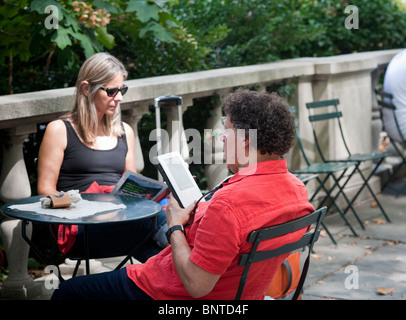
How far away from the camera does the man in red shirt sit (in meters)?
2.64

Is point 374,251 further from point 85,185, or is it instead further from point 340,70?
point 85,185

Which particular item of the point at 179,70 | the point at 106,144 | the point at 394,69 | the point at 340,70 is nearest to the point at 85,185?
the point at 106,144

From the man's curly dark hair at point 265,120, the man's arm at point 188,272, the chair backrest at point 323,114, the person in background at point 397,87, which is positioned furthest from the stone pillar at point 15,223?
the person in background at point 397,87

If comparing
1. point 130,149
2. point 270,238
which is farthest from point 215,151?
point 270,238

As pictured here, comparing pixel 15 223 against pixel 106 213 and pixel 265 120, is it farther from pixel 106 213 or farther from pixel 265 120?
pixel 265 120

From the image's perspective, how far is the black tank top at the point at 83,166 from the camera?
163 inches

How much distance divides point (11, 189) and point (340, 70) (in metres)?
3.99

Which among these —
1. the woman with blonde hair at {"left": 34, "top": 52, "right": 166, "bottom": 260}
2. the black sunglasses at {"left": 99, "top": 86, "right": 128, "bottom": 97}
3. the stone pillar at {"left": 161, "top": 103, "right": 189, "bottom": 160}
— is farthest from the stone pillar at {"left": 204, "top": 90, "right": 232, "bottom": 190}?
the black sunglasses at {"left": 99, "top": 86, "right": 128, "bottom": 97}

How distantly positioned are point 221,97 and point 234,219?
10.9 feet

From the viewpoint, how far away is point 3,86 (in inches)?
231

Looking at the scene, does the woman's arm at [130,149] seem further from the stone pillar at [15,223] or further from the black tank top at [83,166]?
the stone pillar at [15,223]

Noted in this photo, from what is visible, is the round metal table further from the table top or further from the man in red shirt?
the man in red shirt

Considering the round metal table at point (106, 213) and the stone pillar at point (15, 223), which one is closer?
the round metal table at point (106, 213)

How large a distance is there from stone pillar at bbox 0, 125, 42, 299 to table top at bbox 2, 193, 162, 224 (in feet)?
1.47
